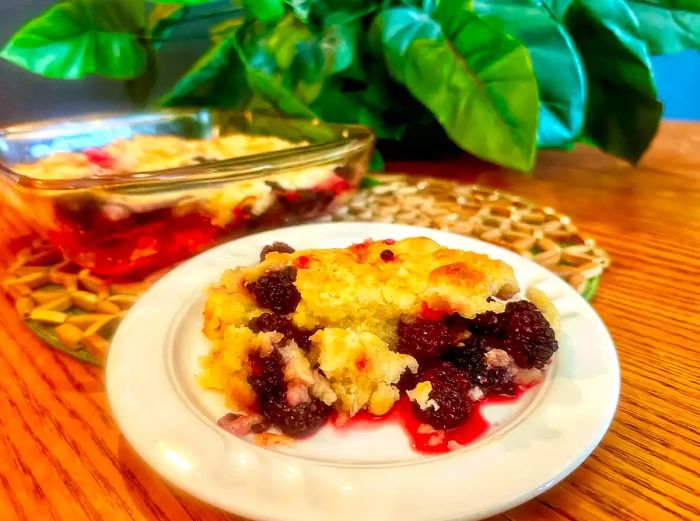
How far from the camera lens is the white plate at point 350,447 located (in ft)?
1.64

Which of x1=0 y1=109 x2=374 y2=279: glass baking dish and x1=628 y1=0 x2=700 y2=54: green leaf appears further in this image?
x1=628 y1=0 x2=700 y2=54: green leaf

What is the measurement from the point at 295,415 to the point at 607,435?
328 mm

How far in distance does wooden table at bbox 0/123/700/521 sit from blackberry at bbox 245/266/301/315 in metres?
0.21

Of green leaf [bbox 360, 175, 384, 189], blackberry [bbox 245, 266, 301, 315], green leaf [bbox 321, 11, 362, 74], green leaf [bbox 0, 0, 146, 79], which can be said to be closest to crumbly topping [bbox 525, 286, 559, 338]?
blackberry [bbox 245, 266, 301, 315]

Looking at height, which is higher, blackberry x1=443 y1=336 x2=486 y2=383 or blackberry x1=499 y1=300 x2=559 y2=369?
blackberry x1=499 y1=300 x2=559 y2=369

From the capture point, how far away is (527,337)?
68 centimetres

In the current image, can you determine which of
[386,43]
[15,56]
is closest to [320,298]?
[386,43]

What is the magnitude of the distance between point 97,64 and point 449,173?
821 mm

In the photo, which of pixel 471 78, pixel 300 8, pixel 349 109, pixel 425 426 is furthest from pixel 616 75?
pixel 425 426

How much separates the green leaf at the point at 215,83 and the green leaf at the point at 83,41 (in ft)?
0.39

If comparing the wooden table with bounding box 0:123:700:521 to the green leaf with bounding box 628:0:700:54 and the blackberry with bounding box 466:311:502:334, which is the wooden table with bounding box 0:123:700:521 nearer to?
the blackberry with bounding box 466:311:502:334

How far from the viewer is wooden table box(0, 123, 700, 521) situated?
1.88 feet

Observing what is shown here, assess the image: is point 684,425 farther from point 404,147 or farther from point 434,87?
point 404,147

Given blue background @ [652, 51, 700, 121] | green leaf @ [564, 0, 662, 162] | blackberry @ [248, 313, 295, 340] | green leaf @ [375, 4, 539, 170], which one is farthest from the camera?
blue background @ [652, 51, 700, 121]
